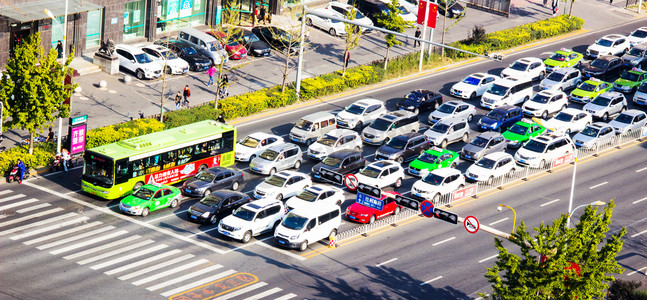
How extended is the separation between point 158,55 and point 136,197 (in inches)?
872

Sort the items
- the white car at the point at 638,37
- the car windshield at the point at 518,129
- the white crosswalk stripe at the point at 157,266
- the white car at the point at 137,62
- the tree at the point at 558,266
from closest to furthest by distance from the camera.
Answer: the tree at the point at 558,266
the white crosswalk stripe at the point at 157,266
the car windshield at the point at 518,129
the white car at the point at 137,62
the white car at the point at 638,37

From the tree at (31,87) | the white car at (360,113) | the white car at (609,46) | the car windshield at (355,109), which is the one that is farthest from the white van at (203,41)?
the white car at (609,46)

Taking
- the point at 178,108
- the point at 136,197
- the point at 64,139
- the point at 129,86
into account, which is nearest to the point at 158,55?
the point at 129,86

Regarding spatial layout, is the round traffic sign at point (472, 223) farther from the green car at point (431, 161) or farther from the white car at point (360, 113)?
the white car at point (360, 113)

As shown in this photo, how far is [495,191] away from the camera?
56.0 metres

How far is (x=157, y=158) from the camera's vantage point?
173 feet

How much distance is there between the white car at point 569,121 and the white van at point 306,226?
74.9 feet

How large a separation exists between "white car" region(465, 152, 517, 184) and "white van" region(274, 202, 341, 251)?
11.7 m

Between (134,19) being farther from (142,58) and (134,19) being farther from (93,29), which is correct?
(142,58)

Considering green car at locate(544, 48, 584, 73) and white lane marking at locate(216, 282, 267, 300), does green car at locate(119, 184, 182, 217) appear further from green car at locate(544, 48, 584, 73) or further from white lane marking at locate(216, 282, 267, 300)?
green car at locate(544, 48, 584, 73)

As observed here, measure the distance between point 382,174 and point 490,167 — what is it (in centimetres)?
712

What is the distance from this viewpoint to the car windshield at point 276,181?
172 ft

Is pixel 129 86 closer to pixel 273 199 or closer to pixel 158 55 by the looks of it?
pixel 158 55

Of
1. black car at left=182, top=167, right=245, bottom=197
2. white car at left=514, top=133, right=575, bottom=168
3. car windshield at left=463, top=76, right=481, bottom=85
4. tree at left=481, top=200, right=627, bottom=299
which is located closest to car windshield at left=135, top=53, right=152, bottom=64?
black car at left=182, top=167, right=245, bottom=197
